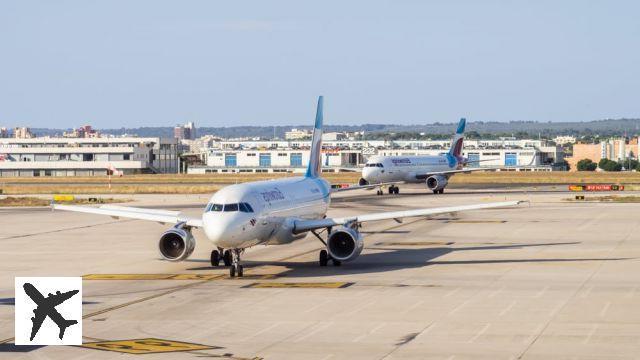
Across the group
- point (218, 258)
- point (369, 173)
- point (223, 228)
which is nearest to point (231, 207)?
point (223, 228)

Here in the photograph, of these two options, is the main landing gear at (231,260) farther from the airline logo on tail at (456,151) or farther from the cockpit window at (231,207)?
the airline logo on tail at (456,151)

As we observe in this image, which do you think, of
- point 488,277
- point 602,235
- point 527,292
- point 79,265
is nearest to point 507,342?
point 527,292

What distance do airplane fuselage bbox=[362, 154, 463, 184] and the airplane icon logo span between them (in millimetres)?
75736

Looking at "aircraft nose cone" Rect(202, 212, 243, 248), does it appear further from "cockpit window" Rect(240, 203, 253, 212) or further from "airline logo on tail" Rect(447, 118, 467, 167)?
"airline logo on tail" Rect(447, 118, 467, 167)

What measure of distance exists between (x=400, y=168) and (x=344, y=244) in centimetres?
6841

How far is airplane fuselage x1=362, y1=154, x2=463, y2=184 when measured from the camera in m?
110

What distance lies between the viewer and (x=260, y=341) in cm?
2841

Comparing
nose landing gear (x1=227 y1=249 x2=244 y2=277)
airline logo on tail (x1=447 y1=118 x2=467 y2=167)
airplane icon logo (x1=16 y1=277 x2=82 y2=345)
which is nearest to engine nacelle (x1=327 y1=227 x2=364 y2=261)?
nose landing gear (x1=227 y1=249 x2=244 y2=277)

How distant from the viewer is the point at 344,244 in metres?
44.3

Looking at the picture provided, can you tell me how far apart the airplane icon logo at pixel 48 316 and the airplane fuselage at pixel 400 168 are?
Result: 248 feet

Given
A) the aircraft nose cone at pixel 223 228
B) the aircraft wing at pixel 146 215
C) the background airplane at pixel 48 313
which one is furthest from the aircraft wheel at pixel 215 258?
the background airplane at pixel 48 313

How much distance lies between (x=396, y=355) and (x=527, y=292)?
38.1 ft

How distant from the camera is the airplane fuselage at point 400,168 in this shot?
110 metres

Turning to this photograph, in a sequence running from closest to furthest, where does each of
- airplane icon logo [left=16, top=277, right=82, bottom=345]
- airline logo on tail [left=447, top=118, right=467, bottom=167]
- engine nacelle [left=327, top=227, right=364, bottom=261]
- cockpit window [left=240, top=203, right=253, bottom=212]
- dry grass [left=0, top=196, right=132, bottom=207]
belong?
airplane icon logo [left=16, top=277, right=82, bottom=345]
cockpit window [left=240, top=203, right=253, bottom=212]
engine nacelle [left=327, top=227, right=364, bottom=261]
dry grass [left=0, top=196, right=132, bottom=207]
airline logo on tail [left=447, top=118, right=467, bottom=167]
